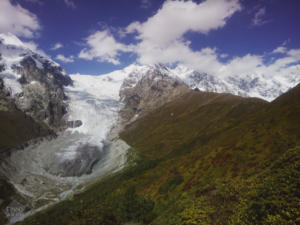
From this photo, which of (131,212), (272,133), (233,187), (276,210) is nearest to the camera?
(276,210)

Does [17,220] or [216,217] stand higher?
[216,217]

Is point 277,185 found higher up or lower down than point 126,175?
higher up

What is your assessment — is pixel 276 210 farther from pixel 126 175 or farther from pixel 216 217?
→ pixel 126 175

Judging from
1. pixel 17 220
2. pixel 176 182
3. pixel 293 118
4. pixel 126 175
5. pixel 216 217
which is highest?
pixel 293 118

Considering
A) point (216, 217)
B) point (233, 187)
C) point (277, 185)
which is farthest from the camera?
point (233, 187)

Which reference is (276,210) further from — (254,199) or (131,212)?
(131,212)

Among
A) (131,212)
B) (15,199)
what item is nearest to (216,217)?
(131,212)

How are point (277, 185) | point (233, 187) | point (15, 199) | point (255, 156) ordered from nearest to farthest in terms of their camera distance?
point (277, 185), point (233, 187), point (255, 156), point (15, 199)

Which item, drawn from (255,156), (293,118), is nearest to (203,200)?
(255,156)

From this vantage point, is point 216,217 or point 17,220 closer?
point 216,217
